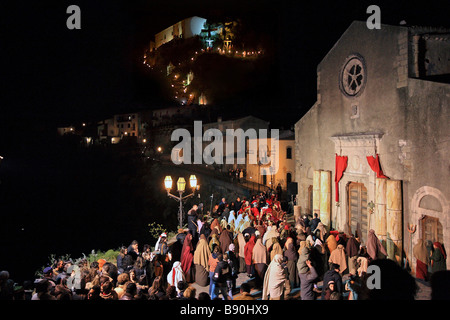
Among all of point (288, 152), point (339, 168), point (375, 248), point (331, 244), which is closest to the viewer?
point (331, 244)

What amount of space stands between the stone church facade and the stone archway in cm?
3

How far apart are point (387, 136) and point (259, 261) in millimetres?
7780

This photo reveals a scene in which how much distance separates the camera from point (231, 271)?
9.12 m

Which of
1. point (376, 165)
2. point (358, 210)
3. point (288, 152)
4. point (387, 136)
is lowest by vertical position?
point (358, 210)

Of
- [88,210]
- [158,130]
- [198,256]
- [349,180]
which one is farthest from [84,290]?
[158,130]

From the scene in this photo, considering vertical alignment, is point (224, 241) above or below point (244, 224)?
below

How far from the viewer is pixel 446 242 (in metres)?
10.4

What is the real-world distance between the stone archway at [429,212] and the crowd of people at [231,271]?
2.32ft

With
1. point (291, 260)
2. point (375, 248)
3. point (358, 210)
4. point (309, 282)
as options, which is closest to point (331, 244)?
point (375, 248)

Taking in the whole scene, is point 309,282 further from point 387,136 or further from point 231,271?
point 387,136

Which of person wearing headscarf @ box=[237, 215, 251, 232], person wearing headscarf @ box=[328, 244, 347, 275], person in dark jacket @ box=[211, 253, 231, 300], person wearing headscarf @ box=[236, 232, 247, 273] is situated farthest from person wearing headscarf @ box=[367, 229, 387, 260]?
person in dark jacket @ box=[211, 253, 231, 300]
